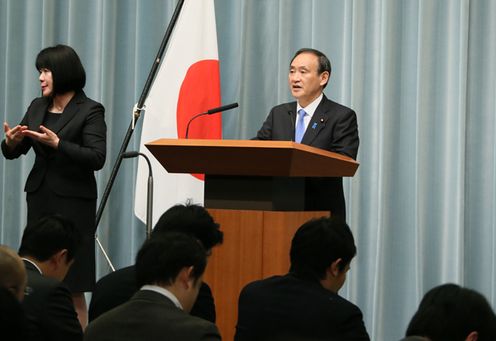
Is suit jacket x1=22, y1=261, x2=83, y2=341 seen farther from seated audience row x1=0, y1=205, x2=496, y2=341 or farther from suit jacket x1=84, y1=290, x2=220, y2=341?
suit jacket x1=84, y1=290, x2=220, y2=341

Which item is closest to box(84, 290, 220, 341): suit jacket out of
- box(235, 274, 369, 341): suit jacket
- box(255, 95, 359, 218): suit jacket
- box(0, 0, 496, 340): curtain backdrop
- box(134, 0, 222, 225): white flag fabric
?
box(235, 274, 369, 341): suit jacket

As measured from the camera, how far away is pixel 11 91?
6.34 m

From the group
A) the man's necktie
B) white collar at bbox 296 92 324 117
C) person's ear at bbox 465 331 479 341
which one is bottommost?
person's ear at bbox 465 331 479 341

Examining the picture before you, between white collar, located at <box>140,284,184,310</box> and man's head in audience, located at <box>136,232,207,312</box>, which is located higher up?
man's head in audience, located at <box>136,232,207,312</box>

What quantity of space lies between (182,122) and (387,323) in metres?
1.91

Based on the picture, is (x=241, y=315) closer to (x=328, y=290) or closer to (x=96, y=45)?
(x=328, y=290)

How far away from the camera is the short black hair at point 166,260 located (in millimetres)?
2508

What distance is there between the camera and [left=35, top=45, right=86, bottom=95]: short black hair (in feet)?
14.5

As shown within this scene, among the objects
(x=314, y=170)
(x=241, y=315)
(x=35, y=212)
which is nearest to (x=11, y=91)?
(x=35, y=212)

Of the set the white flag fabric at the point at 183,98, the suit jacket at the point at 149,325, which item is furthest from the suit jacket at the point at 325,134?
the suit jacket at the point at 149,325

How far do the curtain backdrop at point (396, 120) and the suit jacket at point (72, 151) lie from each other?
1.72m

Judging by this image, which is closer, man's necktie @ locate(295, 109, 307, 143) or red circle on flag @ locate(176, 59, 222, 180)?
man's necktie @ locate(295, 109, 307, 143)

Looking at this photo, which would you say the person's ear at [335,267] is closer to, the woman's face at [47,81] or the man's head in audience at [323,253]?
the man's head in audience at [323,253]

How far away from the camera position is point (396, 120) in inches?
239
